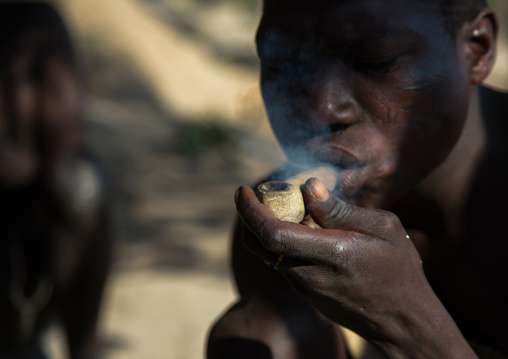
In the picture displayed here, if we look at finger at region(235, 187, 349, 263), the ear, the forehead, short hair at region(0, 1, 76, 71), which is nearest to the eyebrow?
the forehead

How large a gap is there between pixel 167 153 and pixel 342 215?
588cm

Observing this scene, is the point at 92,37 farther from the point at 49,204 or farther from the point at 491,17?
the point at 491,17

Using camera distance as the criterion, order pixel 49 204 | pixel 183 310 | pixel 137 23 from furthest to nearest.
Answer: pixel 137 23 < pixel 183 310 < pixel 49 204

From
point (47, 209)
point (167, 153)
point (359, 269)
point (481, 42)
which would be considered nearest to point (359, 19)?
point (481, 42)

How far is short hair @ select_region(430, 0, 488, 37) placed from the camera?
1.72 meters

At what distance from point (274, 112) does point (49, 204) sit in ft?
6.52

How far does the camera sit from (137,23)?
365 inches

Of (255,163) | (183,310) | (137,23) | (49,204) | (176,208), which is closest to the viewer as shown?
(49,204)

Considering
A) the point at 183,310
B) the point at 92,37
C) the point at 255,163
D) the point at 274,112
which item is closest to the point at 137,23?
the point at 92,37

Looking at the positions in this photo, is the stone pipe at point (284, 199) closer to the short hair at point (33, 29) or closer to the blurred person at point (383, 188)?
the blurred person at point (383, 188)

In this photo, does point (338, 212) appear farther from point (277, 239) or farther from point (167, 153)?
point (167, 153)

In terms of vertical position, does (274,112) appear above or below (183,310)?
above

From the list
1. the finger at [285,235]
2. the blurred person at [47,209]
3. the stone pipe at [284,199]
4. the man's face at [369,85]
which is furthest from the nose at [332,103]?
the blurred person at [47,209]

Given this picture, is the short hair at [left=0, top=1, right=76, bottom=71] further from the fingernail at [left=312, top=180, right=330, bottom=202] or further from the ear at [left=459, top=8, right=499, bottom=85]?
the fingernail at [left=312, top=180, right=330, bottom=202]
